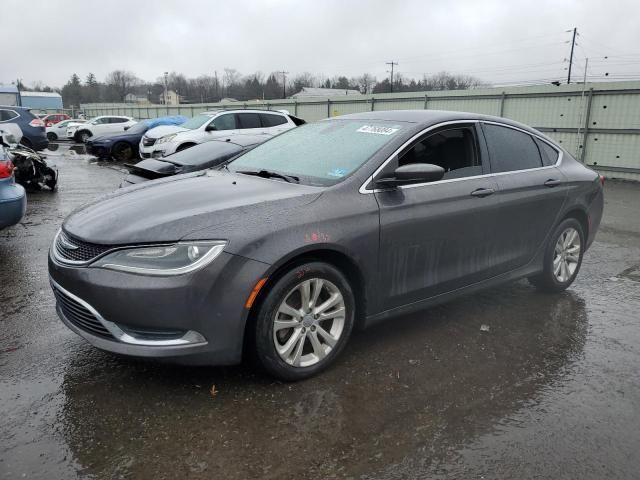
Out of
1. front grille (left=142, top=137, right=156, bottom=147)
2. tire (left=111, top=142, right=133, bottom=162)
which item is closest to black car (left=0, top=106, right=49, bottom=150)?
tire (left=111, top=142, right=133, bottom=162)

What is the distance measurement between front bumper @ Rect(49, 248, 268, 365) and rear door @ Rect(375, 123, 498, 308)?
1.03m

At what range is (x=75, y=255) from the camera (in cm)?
305

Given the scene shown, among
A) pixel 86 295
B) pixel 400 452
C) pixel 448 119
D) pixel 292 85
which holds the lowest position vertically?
pixel 400 452

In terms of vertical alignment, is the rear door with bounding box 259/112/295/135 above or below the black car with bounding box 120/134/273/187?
above

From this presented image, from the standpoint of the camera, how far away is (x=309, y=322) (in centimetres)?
322

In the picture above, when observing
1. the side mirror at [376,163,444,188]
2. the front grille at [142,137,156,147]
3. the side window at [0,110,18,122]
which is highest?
the side window at [0,110,18,122]

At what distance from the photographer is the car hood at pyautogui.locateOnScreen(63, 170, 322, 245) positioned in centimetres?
292

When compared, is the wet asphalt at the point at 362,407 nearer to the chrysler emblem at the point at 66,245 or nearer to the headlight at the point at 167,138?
the chrysler emblem at the point at 66,245

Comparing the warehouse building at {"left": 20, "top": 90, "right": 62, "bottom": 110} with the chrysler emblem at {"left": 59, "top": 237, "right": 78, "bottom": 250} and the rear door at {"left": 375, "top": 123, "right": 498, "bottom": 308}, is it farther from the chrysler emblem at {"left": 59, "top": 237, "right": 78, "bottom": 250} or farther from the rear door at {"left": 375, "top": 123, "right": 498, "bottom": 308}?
the rear door at {"left": 375, "top": 123, "right": 498, "bottom": 308}

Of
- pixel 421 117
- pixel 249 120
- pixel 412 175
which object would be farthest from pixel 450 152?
pixel 249 120

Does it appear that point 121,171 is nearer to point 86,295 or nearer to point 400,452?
point 86,295

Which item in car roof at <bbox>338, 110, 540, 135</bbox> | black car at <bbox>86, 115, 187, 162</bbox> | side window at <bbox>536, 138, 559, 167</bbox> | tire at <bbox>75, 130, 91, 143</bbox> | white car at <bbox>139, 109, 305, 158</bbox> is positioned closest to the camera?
car roof at <bbox>338, 110, 540, 135</bbox>

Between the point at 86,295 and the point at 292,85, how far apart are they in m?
90.5

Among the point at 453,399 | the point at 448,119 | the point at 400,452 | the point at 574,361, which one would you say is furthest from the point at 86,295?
the point at 574,361
